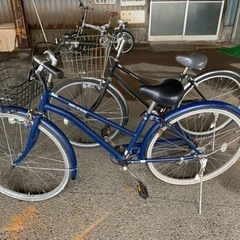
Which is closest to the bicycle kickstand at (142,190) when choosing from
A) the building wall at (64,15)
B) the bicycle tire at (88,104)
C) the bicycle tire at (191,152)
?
the bicycle tire at (191,152)

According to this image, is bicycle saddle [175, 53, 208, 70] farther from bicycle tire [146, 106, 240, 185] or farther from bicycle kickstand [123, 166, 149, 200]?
bicycle kickstand [123, 166, 149, 200]

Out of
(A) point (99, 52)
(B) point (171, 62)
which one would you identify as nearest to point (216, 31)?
(B) point (171, 62)

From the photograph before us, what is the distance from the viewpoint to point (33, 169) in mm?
2453

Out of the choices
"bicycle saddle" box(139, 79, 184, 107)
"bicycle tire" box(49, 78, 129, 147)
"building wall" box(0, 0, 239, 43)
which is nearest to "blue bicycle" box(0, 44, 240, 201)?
"bicycle saddle" box(139, 79, 184, 107)

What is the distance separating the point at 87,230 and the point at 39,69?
1.25 m

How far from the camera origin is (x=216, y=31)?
5934mm

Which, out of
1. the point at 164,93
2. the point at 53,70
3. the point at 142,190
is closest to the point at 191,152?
the point at 142,190

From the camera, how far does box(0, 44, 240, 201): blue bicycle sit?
71.7 inches

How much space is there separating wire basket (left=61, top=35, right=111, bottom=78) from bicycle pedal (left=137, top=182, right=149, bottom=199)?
1.08 metres

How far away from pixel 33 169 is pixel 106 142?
2.68ft

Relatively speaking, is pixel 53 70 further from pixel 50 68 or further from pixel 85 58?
pixel 85 58

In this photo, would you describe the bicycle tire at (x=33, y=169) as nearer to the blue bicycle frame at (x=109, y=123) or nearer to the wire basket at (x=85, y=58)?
the blue bicycle frame at (x=109, y=123)

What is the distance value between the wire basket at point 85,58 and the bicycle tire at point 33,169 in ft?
2.03

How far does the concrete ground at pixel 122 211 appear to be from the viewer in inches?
77.4
